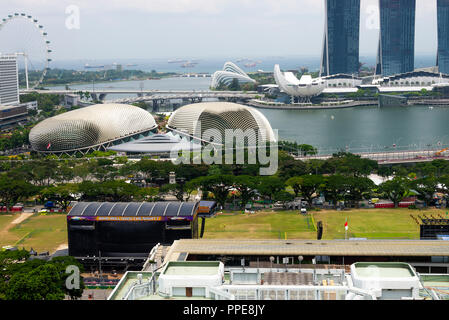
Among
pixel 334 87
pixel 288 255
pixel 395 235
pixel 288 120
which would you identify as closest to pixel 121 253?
pixel 288 255

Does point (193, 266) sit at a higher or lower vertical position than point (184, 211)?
higher

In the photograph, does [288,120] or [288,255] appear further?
[288,120]

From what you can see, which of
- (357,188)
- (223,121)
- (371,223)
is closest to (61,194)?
(357,188)

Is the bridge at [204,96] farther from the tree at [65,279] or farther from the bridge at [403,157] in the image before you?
the tree at [65,279]

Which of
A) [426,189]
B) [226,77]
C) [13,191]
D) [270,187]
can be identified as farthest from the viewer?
[226,77]

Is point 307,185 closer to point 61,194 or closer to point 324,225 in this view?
point 324,225

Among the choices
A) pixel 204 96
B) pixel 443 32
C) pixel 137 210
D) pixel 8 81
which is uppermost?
pixel 443 32

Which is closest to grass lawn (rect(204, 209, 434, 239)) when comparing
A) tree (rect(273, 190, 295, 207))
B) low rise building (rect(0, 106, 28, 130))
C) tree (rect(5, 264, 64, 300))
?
tree (rect(273, 190, 295, 207))

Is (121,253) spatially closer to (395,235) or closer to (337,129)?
(395,235)
